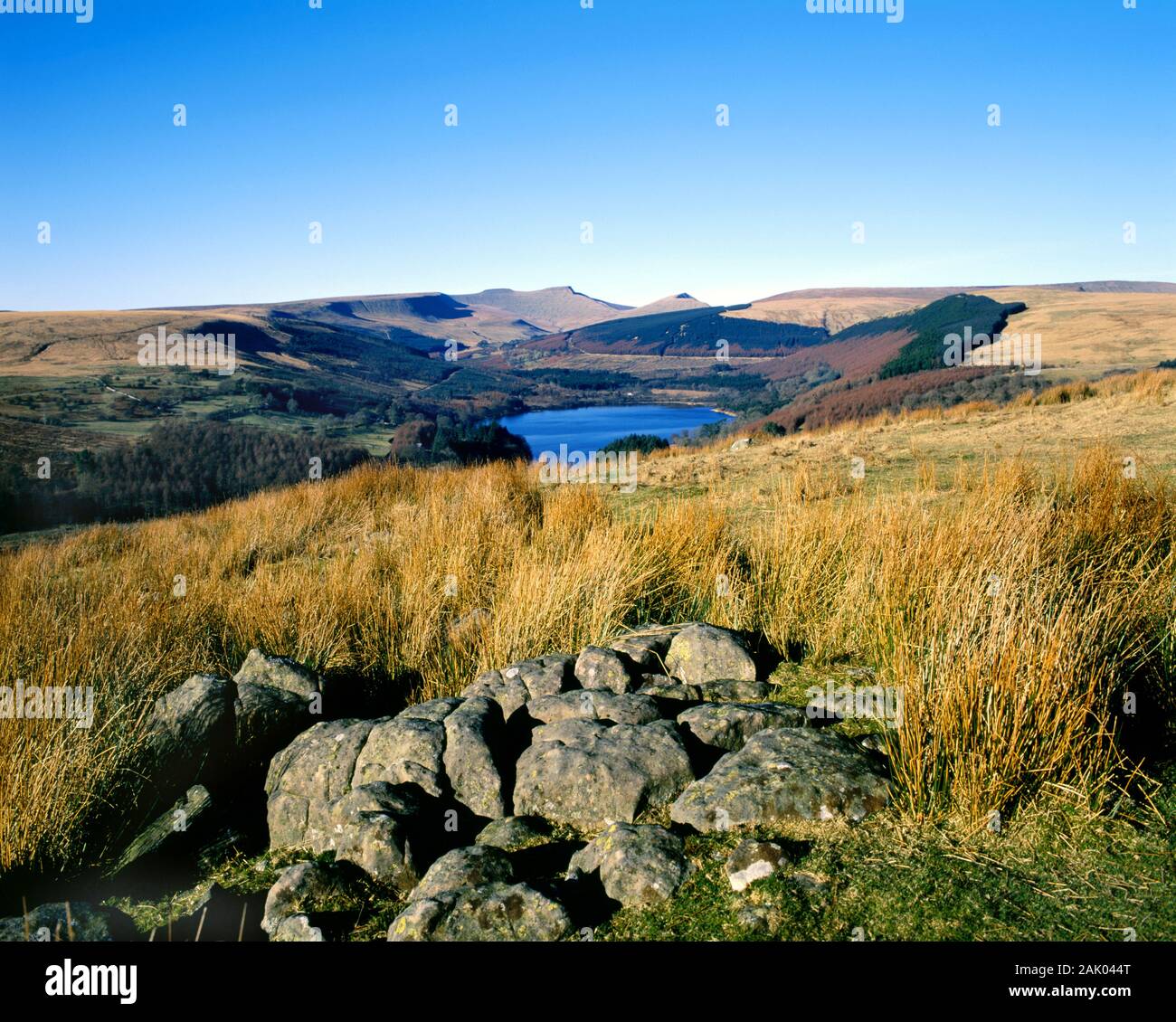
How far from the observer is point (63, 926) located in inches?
123

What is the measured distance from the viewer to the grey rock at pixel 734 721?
393 cm

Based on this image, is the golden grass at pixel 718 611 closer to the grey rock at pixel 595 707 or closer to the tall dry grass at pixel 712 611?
the tall dry grass at pixel 712 611

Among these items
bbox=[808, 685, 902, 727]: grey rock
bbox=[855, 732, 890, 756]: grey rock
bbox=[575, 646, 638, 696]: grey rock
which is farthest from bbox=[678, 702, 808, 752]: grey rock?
bbox=[575, 646, 638, 696]: grey rock

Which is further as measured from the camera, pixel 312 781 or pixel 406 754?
pixel 312 781

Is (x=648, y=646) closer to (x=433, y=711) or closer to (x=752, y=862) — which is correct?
(x=433, y=711)

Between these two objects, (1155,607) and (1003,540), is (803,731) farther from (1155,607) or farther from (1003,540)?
(1155,607)

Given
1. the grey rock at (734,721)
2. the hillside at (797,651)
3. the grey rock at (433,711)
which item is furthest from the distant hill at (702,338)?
the grey rock at (734,721)

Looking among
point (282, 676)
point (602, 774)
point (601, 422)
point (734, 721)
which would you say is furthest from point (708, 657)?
point (601, 422)

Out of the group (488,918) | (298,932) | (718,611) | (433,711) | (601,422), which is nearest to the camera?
(488,918)

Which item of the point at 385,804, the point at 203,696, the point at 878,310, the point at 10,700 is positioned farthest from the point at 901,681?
the point at 878,310

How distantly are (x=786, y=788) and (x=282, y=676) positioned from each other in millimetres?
3539

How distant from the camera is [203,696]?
4.61 metres

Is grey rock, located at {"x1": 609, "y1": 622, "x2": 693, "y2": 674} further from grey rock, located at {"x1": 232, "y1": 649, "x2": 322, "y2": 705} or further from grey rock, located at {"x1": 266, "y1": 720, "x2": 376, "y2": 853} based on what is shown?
grey rock, located at {"x1": 232, "y1": 649, "x2": 322, "y2": 705}
